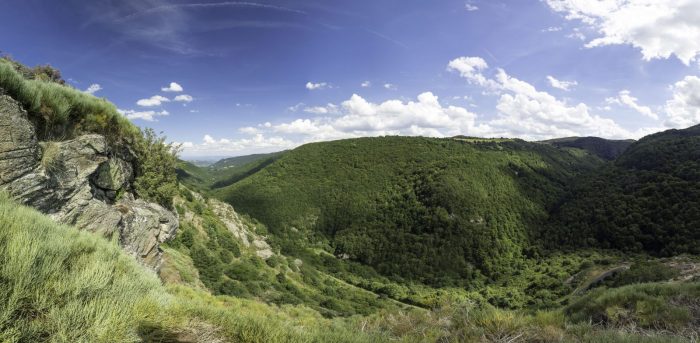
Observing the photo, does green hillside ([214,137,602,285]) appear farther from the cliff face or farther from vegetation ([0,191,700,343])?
vegetation ([0,191,700,343])

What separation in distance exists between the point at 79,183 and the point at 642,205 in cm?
10528

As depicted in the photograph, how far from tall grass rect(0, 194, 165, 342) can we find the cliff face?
1.72 m

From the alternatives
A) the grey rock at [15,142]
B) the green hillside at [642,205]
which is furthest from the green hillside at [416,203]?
the grey rock at [15,142]

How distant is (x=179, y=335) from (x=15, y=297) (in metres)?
1.58

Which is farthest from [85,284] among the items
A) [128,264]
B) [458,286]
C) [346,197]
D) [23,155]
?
[346,197]

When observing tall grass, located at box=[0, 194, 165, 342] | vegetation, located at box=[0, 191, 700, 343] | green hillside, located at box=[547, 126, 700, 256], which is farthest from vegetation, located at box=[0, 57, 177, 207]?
green hillside, located at box=[547, 126, 700, 256]

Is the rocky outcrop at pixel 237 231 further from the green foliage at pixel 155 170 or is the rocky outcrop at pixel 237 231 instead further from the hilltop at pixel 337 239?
the green foliage at pixel 155 170

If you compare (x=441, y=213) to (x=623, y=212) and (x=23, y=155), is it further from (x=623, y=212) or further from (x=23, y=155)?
(x=23, y=155)

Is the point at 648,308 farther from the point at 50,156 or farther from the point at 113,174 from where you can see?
the point at 113,174

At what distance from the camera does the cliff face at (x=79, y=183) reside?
629 centimetres

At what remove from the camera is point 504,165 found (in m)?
122

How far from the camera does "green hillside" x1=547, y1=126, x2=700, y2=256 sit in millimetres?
65188

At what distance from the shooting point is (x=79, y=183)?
8.12m

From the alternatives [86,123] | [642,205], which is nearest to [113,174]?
[86,123]
